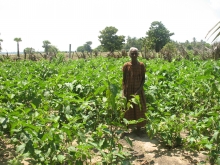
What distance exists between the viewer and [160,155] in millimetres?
3346

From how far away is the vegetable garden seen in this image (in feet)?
7.55

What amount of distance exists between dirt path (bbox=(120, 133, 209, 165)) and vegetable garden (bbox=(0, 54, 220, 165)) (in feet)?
0.43

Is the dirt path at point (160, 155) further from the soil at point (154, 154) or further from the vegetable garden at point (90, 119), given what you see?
the vegetable garden at point (90, 119)

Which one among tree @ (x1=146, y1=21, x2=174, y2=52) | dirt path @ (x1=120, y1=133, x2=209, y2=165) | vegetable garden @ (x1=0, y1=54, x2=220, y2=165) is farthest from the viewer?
tree @ (x1=146, y1=21, x2=174, y2=52)

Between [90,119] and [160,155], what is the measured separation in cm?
149

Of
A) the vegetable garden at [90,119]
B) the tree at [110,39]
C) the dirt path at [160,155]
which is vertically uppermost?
the tree at [110,39]

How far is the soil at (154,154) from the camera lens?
10.3 ft

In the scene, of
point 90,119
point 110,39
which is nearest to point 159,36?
point 110,39

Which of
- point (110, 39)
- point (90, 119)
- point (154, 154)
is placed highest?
point (110, 39)

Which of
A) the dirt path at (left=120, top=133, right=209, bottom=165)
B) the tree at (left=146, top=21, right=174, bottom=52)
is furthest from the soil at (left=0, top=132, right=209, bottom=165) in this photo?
the tree at (left=146, top=21, right=174, bottom=52)

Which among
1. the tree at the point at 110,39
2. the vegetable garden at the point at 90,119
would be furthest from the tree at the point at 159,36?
the vegetable garden at the point at 90,119

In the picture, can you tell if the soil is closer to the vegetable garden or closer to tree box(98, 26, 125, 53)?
the vegetable garden

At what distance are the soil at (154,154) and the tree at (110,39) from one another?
157ft

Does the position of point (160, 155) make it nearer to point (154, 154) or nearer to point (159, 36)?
point (154, 154)
